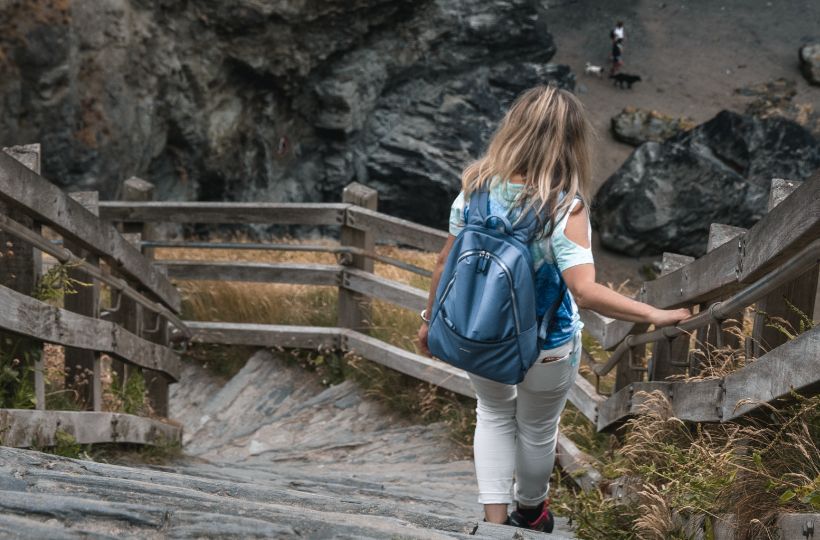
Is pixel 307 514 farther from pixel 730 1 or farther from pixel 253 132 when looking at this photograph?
pixel 730 1

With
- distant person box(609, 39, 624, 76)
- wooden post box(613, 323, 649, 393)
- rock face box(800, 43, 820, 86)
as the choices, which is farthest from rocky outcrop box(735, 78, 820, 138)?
wooden post box(613, 323, 649, 393)

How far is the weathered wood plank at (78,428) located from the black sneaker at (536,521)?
1865 millimetres

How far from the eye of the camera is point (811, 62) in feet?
84.7

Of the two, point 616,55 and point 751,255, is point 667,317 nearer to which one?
point 751,255

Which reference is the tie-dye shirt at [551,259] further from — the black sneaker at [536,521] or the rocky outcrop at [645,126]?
the rocky outcrop at [645,126]

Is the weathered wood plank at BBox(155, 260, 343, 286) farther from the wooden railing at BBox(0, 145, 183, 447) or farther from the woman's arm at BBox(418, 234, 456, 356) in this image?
the woman's arm at BBox(418, 234, 456, 356)

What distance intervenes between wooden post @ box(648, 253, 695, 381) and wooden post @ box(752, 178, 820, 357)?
2.61 feet

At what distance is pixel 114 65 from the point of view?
16656 mm

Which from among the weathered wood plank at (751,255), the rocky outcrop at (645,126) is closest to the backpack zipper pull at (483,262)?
the weathered wood plank at (751,255)

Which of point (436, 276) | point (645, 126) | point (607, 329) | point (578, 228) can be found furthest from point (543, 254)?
point (645, 126)

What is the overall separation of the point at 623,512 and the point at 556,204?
1.18m

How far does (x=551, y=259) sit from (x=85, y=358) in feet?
8.22

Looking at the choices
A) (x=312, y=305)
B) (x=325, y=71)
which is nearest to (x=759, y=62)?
(x=325, y=71)

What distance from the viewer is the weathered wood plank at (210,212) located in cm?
773
